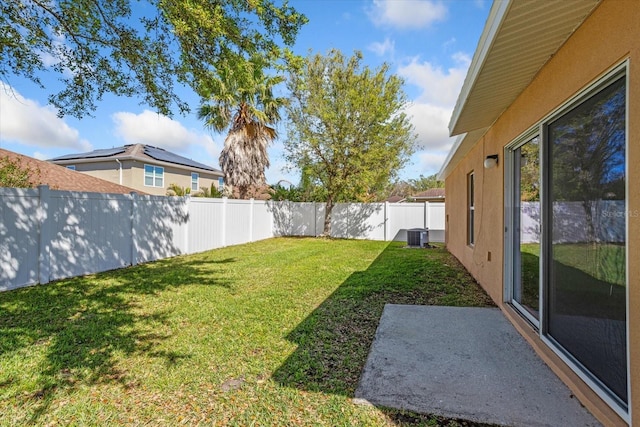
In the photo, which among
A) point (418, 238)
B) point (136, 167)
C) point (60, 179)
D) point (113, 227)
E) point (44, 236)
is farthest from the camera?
point (136, 167)

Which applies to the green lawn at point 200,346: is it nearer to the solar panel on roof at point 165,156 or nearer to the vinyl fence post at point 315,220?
the vinyl fence post at point 315,220

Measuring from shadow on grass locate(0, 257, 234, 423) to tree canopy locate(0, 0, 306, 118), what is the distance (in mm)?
3492

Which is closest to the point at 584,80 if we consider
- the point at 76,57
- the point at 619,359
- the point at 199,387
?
the point at 619,359

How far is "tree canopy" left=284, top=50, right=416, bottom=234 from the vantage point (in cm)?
1274

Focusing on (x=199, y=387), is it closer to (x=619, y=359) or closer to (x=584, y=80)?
(x=619, y=359)

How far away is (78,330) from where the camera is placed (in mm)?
3785

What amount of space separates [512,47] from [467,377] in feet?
8.79

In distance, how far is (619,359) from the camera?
208 cm

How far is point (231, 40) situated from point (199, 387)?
5366 mm

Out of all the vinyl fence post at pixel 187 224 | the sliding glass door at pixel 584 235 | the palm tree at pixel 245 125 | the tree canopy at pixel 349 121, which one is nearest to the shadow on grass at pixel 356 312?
the sliding glass door at pixel 584 235

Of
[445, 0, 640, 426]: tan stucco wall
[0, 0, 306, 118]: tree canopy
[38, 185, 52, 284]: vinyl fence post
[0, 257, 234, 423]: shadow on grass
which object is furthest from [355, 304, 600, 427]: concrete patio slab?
[38, 185, 52, 284]: vinyl fence post

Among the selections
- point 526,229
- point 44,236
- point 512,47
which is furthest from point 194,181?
point 512,47

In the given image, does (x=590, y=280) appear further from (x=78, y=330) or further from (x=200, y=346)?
Answer: (x=78, y=330)

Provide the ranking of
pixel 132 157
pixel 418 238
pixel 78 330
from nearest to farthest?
pixel 78 330 < pixel 418 238 < pixel 132 157
